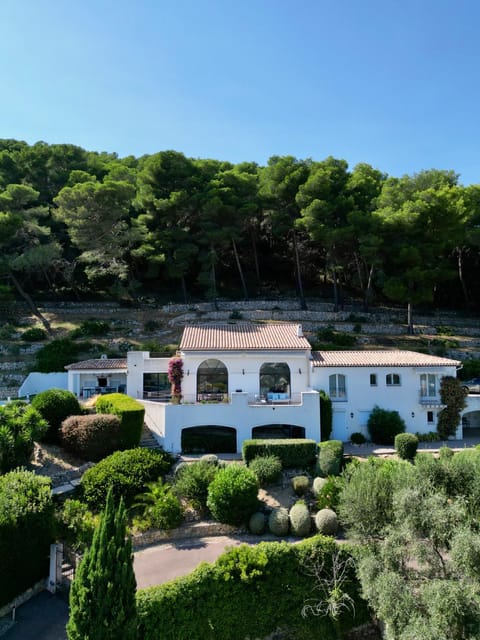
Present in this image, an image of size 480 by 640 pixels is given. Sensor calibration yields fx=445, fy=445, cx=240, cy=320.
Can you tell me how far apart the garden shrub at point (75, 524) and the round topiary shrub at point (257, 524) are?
6456 mm

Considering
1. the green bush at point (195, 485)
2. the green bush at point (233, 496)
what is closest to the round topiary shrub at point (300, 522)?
the green bush at point (233, 496)

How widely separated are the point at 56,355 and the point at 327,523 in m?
24.9

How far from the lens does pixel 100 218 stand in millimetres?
44781

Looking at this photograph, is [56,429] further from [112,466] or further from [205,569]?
[205,569]

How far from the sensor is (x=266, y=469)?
69.7 ft

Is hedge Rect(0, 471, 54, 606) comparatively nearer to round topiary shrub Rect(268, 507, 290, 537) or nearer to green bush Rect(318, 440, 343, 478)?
round topiary shrub Rect(268, 507, 290, 537)

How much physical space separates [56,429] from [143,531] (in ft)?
25.3

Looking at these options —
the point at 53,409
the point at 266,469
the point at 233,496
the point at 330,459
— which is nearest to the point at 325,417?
the point at 330,459

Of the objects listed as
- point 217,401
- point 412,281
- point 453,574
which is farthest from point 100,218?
point 453,574

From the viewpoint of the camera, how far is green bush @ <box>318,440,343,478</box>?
70.7 feet

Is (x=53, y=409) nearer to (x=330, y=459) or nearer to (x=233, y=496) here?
(x=233, y=496)

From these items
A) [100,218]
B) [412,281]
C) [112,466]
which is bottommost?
[112,466]

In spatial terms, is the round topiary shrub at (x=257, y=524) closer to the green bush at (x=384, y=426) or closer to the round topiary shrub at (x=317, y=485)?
the round topiary shrub at (x=317, y=485)

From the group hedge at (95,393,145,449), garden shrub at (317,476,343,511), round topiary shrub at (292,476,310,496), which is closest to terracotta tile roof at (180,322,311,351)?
hedge at (95,393,145,449)
